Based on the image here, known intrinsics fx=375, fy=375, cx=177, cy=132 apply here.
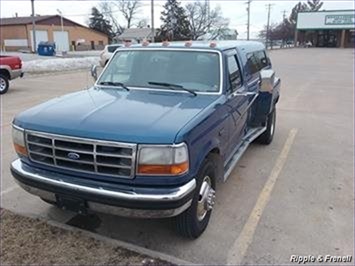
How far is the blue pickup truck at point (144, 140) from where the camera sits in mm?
3025

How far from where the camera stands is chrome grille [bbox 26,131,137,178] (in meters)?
3.03

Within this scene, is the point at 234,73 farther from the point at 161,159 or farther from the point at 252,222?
the point at 161,159

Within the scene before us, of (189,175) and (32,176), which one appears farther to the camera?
(32,176)

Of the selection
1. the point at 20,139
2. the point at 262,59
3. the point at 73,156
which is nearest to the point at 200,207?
the point at 73,156

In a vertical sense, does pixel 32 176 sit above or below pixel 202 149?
below

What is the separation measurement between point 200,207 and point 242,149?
1.76 m

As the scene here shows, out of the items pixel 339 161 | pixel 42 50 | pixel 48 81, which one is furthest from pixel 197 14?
pixel 339 161

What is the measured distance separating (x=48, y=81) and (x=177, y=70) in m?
13.8

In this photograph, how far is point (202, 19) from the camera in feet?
237

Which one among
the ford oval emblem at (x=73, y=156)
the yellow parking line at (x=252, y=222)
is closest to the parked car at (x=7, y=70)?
the yellow parking line at (x=252, y=222)

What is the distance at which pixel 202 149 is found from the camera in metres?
3.39

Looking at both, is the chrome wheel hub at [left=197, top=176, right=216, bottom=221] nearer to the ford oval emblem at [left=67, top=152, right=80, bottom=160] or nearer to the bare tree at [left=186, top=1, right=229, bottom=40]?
the ford oval emblem at [left=67, top=152, right=80, bottom=160]

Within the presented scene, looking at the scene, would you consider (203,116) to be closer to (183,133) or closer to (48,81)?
(183,133)

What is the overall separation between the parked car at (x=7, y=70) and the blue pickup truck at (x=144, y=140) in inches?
388
